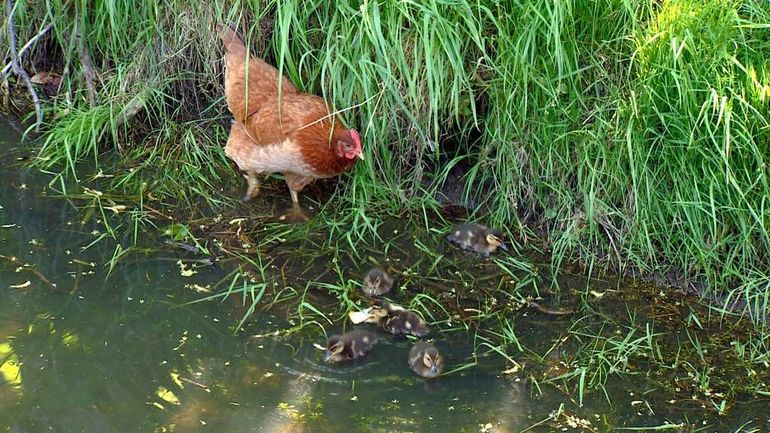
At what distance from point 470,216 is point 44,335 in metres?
2.31

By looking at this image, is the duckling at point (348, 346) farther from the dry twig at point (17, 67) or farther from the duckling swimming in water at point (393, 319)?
the dry twig at point (17, 67)

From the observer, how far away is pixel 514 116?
5086mm

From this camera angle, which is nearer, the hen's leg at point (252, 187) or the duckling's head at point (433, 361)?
the duckling's head at point (433, 361)

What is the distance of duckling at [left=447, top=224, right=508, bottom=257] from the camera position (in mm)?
5098

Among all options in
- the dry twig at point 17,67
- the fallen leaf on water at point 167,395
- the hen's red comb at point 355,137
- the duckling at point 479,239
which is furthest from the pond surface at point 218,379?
the dry twig at point 17,67

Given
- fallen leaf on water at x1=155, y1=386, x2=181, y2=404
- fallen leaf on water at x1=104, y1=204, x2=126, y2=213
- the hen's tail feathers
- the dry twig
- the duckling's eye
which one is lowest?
fallen leaf on water at x1=104, y1=204, x2=126, y2=213

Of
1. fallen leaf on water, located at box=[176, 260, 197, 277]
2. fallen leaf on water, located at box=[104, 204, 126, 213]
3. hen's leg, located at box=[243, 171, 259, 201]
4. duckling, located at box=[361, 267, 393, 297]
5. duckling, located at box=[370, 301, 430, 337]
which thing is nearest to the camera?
duckling, located at box=[370, 301, 430, 337]

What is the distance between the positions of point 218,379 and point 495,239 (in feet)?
5.60

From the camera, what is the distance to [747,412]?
4094 mm

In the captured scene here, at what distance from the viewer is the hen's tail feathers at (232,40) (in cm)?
541

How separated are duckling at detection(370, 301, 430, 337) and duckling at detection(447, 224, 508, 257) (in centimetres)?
71

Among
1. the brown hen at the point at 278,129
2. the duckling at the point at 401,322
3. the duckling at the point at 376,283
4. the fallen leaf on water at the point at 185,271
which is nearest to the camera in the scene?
the duckling at the point at 401,322

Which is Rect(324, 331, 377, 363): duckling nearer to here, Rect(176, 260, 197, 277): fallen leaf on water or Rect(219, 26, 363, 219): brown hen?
Rect(176, 260, 197, 277): fallen leaf on water

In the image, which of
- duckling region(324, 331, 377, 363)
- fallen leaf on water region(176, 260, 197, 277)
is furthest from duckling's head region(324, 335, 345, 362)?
fallen leaf on water region(176, 260, 197, 277)
